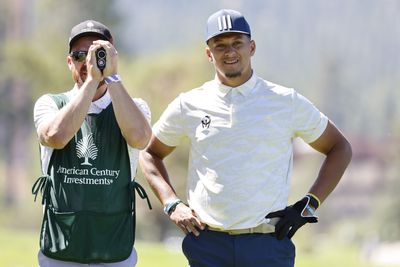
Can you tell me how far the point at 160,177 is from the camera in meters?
7.08

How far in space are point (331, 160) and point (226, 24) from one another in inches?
41.3

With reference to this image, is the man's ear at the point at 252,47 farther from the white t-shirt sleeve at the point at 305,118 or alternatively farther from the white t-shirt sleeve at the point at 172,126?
the white t-shirt sleeve at the point at 172,126

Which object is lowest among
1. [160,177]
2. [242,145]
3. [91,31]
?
[160,177]

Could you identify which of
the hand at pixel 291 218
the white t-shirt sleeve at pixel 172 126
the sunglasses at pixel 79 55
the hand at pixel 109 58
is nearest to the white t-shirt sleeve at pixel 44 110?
the sunglasses at pixel 79 55

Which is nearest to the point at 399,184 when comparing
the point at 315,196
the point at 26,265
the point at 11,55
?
the point at 11,55

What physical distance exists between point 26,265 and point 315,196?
702cm

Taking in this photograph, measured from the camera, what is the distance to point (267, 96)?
6.80m

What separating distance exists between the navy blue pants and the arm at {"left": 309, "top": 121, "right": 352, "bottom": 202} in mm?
421

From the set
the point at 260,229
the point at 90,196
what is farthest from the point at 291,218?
the point at 90,196

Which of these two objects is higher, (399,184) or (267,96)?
(399,184)

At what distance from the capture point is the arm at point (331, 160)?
6.96m

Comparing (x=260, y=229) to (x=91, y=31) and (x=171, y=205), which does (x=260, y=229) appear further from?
(x=91, y=31)

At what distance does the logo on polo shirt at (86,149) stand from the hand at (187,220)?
70 cm

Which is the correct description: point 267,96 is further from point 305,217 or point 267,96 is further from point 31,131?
point 31,131
